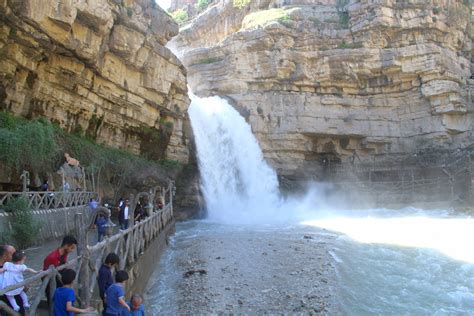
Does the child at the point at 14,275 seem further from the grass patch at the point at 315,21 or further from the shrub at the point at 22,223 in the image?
the grass patch at the point at 315,21

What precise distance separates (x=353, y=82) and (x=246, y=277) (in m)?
28.6

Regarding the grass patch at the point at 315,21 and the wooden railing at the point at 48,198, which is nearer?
the wooden railing at the point at 48,198

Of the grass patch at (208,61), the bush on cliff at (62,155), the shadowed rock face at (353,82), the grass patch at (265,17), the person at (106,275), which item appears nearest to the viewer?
the person at (106,275)

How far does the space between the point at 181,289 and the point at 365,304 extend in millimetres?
4766

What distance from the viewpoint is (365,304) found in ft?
31.3

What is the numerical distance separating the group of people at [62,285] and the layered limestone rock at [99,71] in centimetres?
1390

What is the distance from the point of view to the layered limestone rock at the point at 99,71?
17.6m

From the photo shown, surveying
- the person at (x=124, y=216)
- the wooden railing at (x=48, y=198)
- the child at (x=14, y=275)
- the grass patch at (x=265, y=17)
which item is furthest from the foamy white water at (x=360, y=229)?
the grass patch at (x=265, y=17)

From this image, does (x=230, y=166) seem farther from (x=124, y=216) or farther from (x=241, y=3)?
(x=241, y=3)

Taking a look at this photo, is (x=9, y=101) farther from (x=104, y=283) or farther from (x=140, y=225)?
(x=104, y=283)

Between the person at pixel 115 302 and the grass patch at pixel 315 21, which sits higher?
the grass patch at pixel 315 21

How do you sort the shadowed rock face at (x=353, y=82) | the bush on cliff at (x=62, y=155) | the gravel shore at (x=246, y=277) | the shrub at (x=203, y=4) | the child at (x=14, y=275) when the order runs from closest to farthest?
1. the child at (x=14, y=275)
2. the gravel shore at (x=246, y=277)
3. the bush on cliff at (x=62, y=155)
4. the shadowed rock face at (x=353, y=82)
5. the shrub at (x=203, y=4)

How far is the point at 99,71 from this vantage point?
22.3 m

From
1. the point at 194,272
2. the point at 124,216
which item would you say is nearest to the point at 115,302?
the point at 194,272
